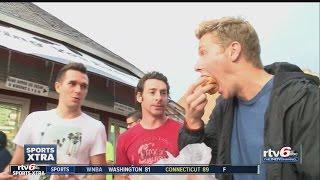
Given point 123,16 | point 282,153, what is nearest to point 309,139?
point 282,153

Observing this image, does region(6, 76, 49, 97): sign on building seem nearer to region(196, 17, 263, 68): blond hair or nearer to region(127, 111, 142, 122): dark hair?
region(127, 111, 142, 122): dark hair

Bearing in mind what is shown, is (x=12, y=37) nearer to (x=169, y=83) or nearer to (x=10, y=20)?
(x=10, y=20)

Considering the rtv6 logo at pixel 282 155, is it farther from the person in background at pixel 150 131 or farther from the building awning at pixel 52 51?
the building awning at pixel 52 51

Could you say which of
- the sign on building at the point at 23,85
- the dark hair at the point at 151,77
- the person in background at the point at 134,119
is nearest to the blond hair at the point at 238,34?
the dark hair at the point at 151,77

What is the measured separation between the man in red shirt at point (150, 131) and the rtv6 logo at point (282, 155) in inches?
18.5

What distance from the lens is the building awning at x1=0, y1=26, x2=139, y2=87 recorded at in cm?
183

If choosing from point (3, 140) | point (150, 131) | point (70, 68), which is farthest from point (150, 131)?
point (3, 140)

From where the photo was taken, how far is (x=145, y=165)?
1.88m

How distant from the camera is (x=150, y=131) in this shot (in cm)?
193

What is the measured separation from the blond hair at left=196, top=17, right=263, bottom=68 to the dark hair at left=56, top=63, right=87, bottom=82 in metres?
0.64

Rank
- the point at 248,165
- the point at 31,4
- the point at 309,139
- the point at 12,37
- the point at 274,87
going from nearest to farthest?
the point at 309,139 → the point at 274,87 → the point at 248,165 → the point at 12,37 → the point at 31,4

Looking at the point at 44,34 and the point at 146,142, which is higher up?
the point at 44,34

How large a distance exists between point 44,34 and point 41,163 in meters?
0.67

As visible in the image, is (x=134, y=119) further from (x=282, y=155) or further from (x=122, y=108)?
(x=282, y=155)
